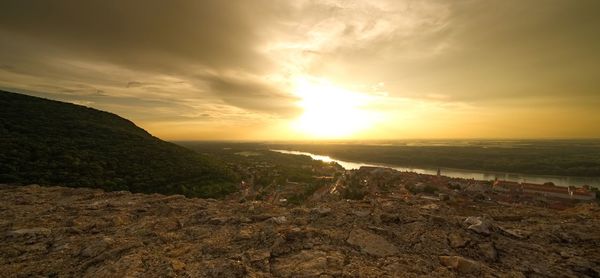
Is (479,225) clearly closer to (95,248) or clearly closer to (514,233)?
(514,233)

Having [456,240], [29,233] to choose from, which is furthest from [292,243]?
[29,233]

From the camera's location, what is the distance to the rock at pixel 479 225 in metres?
4.25

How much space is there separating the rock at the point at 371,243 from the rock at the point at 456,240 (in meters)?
0.97

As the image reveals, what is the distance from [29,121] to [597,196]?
3010 inches

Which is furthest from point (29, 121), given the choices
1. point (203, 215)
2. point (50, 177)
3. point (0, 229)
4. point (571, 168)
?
point (571, 168)

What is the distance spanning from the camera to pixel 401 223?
4.80m

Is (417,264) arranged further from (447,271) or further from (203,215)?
(203,215)

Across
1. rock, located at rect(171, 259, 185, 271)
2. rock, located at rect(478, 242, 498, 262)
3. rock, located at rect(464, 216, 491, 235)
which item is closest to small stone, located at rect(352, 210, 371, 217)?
rock, located at rect(464, 216, 491, 235)

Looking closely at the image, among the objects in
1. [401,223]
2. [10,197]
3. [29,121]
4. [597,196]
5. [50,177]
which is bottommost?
[597,196]

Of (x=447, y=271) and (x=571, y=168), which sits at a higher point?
(x=447, y=271)

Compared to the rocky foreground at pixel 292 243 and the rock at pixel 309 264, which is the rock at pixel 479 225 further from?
the rock at pixel 309 264

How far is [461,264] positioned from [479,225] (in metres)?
1.53

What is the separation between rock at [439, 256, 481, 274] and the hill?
75.4 feet

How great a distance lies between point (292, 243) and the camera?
4078 millimetres
